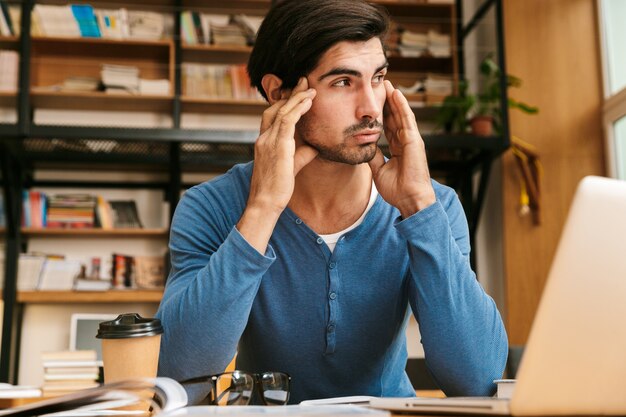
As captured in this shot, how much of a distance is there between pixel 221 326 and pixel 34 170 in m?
3.65

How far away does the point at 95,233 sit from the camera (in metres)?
4.21

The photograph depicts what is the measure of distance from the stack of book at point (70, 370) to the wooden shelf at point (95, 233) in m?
1.17

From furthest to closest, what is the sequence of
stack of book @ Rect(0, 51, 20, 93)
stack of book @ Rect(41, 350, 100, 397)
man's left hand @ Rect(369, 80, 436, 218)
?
stack of book @ Rect(0, 51, 20, 93) → stack of book @ Rect(41, 350, 100, 397) → man's left hand @ Rect(369, 80, 436, 218)

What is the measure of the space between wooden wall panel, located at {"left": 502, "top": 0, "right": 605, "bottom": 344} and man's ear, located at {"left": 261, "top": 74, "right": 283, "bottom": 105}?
3.01m

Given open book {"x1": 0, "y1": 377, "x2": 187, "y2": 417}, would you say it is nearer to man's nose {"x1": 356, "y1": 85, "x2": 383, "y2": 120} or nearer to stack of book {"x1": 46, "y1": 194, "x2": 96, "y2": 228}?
man's nose {"x1": 356, "y1": 85, "x2": 383, "y2": 120}

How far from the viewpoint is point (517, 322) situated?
4188 millimetres

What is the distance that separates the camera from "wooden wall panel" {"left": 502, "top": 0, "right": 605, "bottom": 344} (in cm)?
423

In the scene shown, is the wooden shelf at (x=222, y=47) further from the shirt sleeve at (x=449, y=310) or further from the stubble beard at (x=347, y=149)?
the shirt sleeve at (x=449, y=310)

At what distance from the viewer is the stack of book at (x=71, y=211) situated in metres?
4.17

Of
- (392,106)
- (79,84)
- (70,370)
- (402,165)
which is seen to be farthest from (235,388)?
(79,84)

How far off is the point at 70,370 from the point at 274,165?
83.7 inches

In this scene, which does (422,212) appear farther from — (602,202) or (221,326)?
(602,202)

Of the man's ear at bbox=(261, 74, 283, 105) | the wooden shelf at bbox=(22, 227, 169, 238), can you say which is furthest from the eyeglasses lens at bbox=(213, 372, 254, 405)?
the wooden shelf at bbox=(22, 227, 169, 238)

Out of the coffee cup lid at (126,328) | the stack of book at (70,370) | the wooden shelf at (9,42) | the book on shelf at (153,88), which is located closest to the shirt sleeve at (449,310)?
the coffee cup lid at (126,328)
